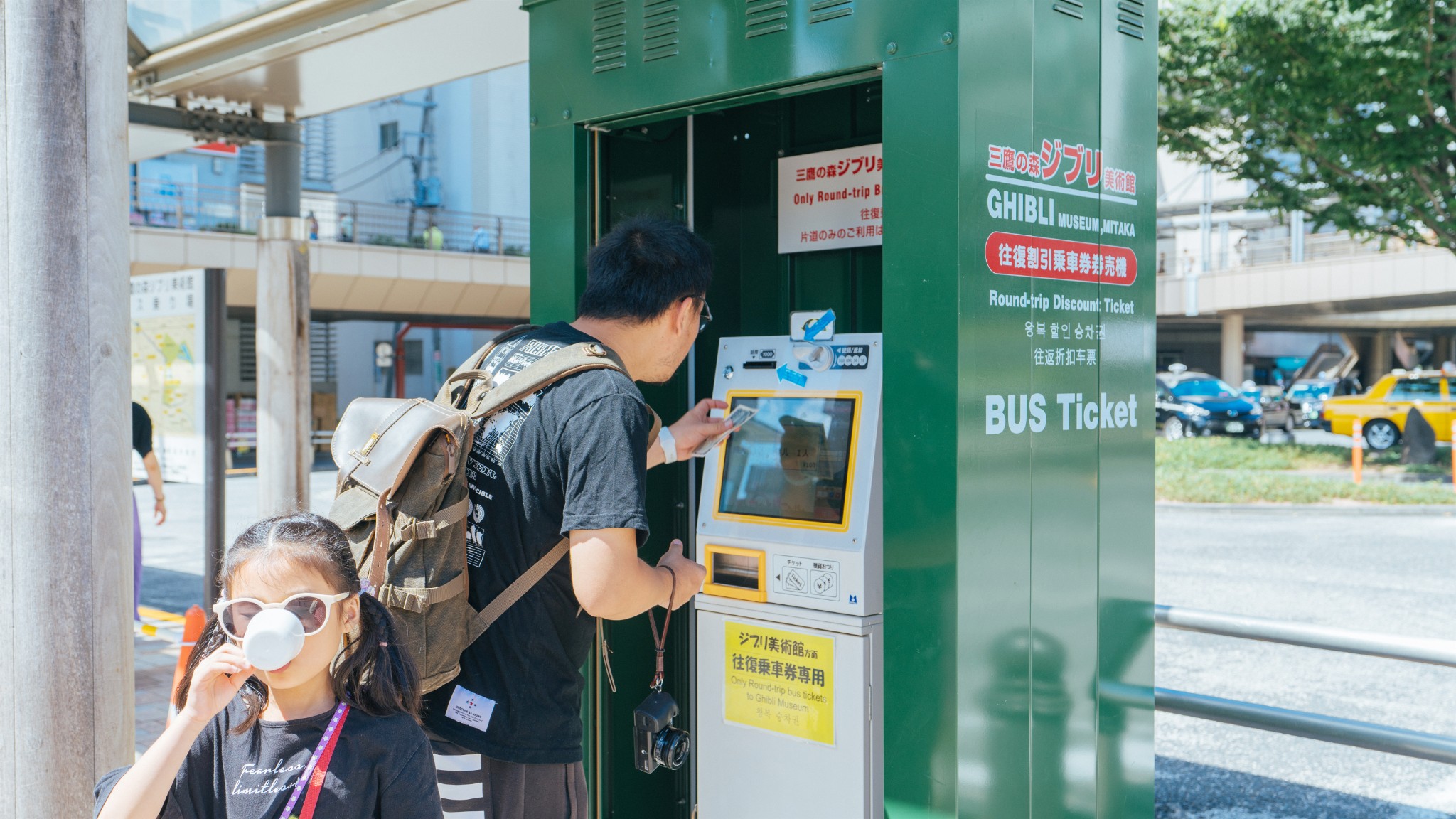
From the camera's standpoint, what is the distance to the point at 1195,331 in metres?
40.4

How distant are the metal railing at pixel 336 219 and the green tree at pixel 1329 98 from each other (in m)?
11.4

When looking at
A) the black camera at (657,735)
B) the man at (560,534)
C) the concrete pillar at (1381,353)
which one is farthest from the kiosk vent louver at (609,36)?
the concrete pillar at (1381,353)

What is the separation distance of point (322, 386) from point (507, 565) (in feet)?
89.6

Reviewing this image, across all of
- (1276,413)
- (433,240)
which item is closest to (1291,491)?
(1276,413)

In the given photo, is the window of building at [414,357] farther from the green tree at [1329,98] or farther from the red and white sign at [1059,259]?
the red and white sign at [1059,259]

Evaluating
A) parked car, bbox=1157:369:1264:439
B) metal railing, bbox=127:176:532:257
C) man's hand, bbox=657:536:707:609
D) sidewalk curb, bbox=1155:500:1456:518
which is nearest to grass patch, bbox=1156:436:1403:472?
sidewalk curb, bbox=1155:500:1456:518

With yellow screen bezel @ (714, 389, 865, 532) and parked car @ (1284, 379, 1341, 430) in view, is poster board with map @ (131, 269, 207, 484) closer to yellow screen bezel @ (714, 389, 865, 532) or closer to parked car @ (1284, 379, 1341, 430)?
yellow screen bezel @ (714, 389, 865, 532)

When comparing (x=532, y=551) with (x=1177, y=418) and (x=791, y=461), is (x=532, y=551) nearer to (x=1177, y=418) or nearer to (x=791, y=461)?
(x=791, y=461)

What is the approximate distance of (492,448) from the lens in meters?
2.15

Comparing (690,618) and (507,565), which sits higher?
(507,565)

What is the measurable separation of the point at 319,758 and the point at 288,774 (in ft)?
0.16

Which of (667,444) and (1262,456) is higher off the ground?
(667,444)

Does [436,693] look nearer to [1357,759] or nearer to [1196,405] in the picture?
[1357,759]

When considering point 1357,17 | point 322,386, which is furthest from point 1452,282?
point 322,386
